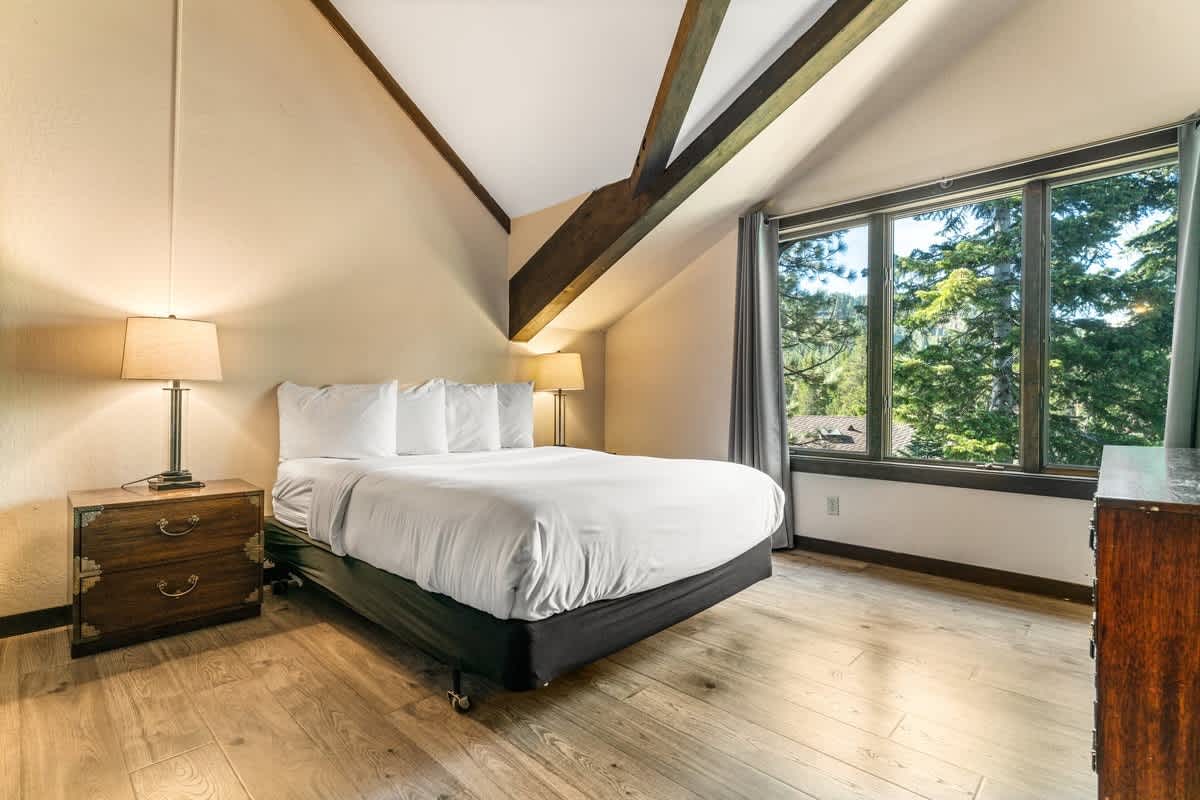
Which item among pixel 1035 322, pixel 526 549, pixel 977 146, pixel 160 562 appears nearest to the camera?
pixel 526 549

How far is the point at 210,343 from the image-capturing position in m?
2.68

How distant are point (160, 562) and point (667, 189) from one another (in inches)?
121

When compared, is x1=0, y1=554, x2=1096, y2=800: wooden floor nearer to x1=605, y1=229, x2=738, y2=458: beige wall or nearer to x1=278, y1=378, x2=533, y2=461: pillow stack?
x1=278, y1=378, x2=533, y2=461: pillow stack

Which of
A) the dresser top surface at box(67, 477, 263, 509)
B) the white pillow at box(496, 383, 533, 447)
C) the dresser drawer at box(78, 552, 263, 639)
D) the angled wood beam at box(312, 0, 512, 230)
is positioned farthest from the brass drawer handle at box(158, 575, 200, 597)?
the angled wood beam at box(312, 0, 512, 230)

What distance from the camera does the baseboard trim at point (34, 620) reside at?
245cm

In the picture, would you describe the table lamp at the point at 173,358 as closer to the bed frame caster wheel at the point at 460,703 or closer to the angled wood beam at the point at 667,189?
the bed frame caster wheel at the point at 460,703

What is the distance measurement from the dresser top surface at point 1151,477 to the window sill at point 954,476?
0.97 metres

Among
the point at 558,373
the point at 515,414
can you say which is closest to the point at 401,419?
the point at 515,414

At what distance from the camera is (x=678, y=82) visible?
9.25 feet

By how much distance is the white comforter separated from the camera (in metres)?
1.74

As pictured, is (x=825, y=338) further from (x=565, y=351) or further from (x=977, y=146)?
(x=565, y=351)

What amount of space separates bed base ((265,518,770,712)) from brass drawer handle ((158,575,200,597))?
1.45ft

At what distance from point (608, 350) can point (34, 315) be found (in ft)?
12.1

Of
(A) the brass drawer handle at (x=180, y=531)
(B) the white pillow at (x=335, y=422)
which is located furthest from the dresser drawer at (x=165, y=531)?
(B) the white pillow at (x=335, y=422)
